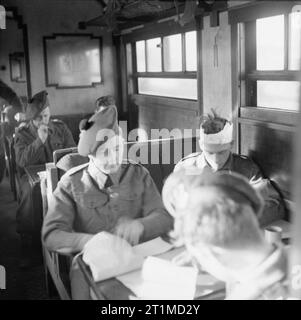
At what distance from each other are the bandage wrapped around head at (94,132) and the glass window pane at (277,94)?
1.08 m

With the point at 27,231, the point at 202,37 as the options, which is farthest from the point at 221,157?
the point at 27,231

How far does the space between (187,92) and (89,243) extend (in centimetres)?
209

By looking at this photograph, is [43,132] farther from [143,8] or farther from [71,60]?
[143,8]

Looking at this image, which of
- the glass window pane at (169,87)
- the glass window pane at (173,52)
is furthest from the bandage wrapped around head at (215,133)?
the glass window pane at (173,52)

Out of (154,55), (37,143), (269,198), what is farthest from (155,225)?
(154,55)

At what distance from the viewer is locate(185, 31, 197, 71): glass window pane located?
2902mm

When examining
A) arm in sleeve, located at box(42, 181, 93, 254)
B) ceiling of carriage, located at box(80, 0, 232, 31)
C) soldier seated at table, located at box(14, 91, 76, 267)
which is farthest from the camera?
soldier seated at table, located at box(14, 91, 76, 267)

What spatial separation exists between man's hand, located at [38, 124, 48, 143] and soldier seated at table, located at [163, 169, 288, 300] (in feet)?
6.37

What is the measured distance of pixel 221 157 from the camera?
180 centimetres

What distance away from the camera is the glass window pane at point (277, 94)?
6.82 feet

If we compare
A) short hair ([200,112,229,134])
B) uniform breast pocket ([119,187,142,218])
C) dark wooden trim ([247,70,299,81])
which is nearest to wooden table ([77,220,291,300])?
uniform breast pocket ([119,187,142,218])

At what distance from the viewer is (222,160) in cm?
181

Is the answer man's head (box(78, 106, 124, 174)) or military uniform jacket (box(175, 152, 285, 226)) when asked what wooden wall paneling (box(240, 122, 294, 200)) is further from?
man's head (box(78, 106, 124, 174))
